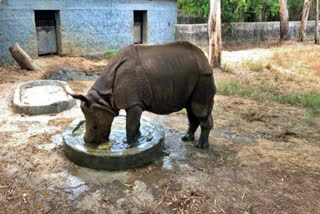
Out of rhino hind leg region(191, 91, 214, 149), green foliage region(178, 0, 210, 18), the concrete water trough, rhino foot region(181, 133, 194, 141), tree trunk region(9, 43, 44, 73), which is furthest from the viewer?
green foliage region(178, 0, 210, 18)

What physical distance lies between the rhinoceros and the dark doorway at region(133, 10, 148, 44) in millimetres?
14188

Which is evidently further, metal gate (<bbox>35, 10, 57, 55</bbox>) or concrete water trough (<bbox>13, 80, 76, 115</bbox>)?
metal gate (<bbox>35, 10, 57, 55</bbox>)

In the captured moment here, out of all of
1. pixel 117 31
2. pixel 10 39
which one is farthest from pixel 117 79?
pixel 117 31

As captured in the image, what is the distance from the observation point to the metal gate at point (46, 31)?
46.9 ft

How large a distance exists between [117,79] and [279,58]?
11293 millimetres

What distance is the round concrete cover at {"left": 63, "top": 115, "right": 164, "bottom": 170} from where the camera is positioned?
4.59 m

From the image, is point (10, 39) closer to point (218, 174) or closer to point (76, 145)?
point (76, 145)

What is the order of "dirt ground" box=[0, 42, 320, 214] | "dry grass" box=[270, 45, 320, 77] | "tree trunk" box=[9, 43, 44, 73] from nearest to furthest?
"dirt ground" box=[0, 42, 320, 214] < "tree trunk" box=[9, 43, 44, 73] < "dry grass" box=[270, 45, 320, 77]

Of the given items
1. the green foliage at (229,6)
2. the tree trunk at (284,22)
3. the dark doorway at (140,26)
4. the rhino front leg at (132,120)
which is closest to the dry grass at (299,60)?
the tree trunk at (284,22)

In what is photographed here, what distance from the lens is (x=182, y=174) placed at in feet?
15.2

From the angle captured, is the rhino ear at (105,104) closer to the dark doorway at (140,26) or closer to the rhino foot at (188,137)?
the rhino foot at (188,137)

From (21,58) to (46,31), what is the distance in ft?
11.1

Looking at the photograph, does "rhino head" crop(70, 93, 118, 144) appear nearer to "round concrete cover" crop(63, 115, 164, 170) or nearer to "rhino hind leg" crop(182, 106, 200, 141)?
"round concrete cover" crop(63, 115, 164, 170)

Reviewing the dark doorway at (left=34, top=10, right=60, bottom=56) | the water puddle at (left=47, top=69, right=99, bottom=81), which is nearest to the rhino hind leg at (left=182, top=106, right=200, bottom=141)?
the water puddle at (left=47, top=69, right=99, bottom=81)
